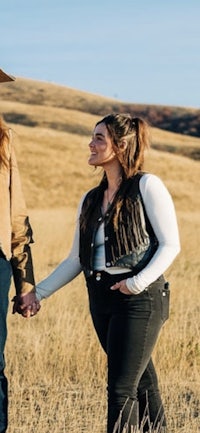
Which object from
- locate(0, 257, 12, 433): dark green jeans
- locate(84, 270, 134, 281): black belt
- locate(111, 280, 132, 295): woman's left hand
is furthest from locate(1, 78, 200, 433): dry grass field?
locate(111, 280, 132, 295): woman's left hand

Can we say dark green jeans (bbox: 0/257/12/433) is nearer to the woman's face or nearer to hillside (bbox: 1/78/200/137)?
the woman's face

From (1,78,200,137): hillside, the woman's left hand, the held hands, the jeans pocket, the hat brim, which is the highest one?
the hat brim

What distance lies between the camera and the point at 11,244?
4.82 m

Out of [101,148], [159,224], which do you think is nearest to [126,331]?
[159,224]

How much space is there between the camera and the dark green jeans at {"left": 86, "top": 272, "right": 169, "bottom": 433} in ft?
15.2

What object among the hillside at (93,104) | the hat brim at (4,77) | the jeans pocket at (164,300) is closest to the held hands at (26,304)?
the jeans pocket at (164,300)

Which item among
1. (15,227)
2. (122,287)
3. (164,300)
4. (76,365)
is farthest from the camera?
(76,365)

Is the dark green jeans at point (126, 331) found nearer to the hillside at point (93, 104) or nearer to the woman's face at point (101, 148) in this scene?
the woman's face at point (101, 148)

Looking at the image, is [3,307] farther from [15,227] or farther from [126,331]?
[126,331]

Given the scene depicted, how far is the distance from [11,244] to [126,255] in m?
0.52

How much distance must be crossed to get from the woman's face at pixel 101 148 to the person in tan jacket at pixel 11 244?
0.36 meters

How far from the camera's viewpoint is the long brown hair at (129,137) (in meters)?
4.83

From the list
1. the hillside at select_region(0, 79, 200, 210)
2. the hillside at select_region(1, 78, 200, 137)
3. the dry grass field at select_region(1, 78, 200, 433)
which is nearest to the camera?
the dry grass field at select_region(1, 78, 200, 433)

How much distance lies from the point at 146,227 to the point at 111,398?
0.75 meters
